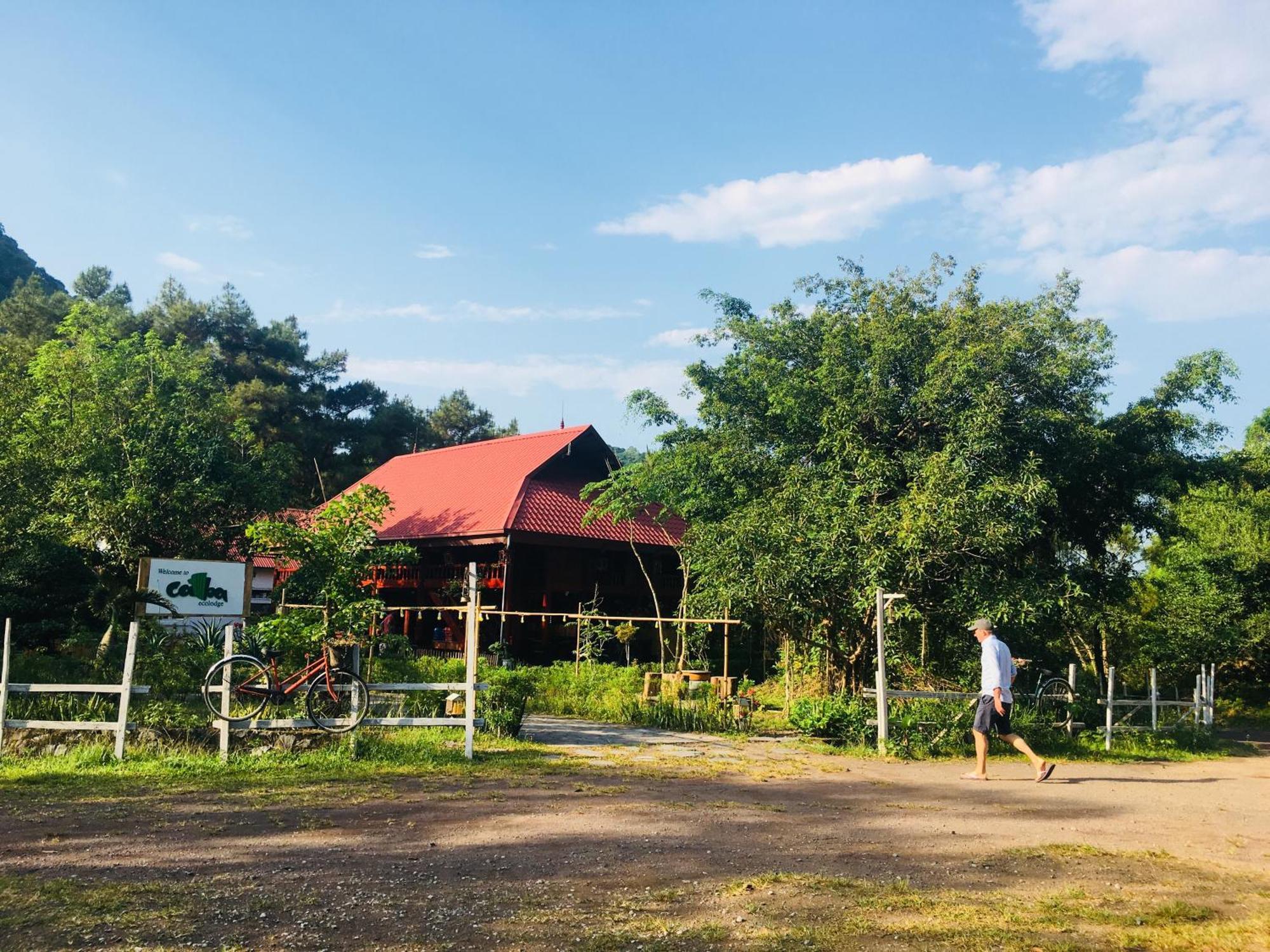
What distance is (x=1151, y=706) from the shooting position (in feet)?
52.7

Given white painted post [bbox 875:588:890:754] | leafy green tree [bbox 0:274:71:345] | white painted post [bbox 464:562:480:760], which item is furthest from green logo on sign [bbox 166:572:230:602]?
leafy green tree [bbox 0:274:71:345]

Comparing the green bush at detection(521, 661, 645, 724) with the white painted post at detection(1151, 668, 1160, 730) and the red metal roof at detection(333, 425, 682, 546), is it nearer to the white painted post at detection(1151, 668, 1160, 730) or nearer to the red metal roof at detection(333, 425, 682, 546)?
the red metal roof at detection(333, 425, 682, 546)

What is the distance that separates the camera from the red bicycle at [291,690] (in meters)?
10.4

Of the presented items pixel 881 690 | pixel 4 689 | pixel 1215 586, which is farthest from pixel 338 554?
pixel 1215 586

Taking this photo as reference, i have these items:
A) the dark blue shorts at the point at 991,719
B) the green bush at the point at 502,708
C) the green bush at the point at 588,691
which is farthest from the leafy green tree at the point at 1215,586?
the green bush at the point at 502,708

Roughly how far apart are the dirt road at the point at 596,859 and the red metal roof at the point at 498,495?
1456 centimetres

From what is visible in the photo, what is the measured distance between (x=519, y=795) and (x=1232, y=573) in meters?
22.4

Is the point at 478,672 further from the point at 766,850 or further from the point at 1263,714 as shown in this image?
the point at 1263,714

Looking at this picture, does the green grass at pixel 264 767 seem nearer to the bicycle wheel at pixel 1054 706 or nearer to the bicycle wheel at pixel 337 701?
the bicycle wheel at pixel 337 701

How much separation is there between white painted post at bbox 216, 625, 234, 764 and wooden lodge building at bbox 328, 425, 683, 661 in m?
11.9

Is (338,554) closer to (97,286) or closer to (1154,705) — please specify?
(1154,705)

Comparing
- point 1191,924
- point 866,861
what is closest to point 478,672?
point 866,861

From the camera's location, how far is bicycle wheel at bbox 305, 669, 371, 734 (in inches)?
409

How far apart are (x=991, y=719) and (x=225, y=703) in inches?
322
